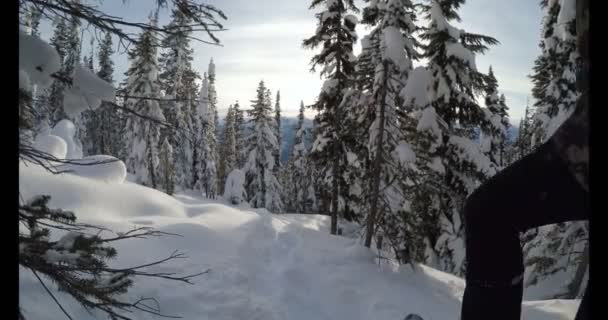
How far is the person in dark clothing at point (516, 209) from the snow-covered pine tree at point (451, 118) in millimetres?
11624

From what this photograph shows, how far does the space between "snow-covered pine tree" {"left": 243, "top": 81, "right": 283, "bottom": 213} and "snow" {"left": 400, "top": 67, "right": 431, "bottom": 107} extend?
2460 centimetres

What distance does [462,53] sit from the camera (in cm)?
1303

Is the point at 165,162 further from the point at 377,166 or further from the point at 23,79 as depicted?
the point at 23,79

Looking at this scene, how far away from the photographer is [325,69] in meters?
19.6

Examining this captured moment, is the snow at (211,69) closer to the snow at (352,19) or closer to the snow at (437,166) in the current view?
the snow at (352,19)

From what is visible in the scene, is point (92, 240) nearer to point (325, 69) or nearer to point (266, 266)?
point (266, 266)

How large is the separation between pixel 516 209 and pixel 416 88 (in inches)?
435

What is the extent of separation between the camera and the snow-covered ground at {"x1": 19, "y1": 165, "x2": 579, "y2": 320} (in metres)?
5.89

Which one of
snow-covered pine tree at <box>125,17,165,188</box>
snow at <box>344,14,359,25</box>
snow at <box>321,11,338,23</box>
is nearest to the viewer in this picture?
snow at <box>321,11,338,23</box>

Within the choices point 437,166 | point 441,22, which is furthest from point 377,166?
point 441,22

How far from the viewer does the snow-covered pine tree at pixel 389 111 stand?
11.0 metres

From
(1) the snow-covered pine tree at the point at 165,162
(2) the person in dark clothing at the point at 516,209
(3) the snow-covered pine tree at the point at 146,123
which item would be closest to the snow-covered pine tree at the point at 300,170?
(1) the snow-covered pine tree at the point at 165,162

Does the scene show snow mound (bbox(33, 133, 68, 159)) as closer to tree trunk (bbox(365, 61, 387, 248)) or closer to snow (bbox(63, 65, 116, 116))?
tree trunk (bbox(365, 61, 387, 248))

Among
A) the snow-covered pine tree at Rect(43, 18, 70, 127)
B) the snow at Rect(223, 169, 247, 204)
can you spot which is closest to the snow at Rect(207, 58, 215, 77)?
the snow at Rect(223, 169, 247, 204)
